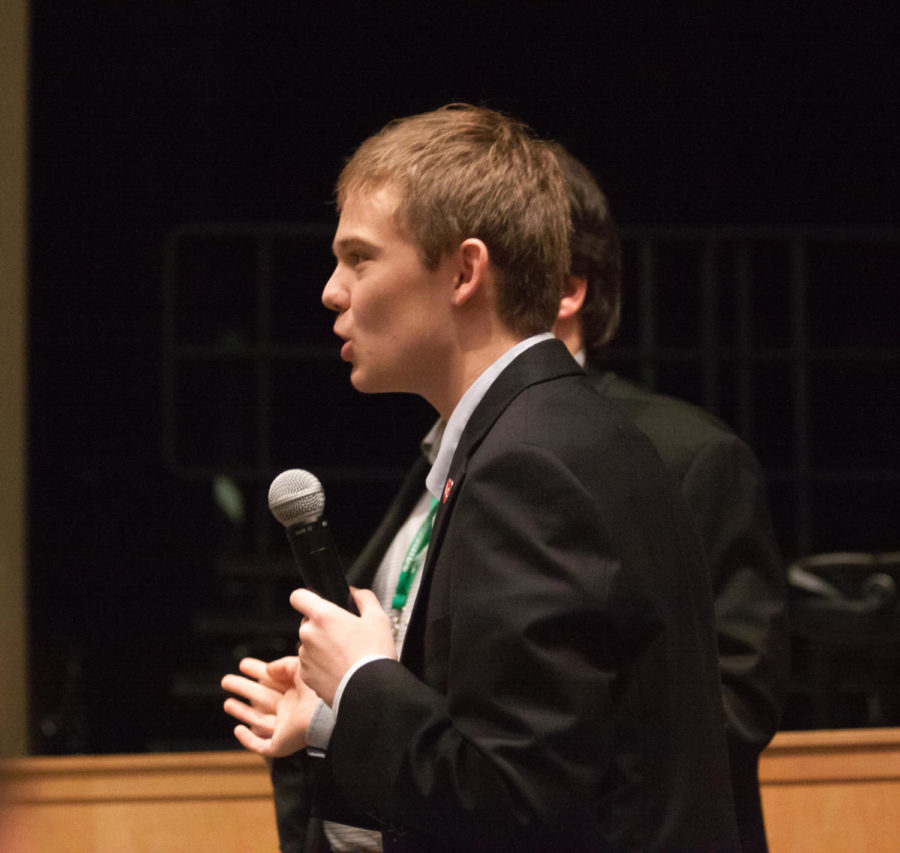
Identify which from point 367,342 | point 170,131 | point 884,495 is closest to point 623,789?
point 367,342

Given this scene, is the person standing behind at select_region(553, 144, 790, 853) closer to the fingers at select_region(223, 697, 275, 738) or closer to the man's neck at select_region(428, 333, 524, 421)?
the man's neck at select_region(428, 333, 524, 421)

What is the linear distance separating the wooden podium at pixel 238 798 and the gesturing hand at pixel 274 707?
1.21m

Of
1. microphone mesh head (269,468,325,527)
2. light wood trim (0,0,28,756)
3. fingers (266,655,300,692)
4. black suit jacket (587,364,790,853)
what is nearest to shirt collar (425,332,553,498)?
microphone mesh head (269,468,325,527)

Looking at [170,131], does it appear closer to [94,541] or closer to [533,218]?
[94,541]

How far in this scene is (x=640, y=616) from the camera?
1.09 m

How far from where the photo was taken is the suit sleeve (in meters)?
1.58

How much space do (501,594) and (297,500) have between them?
0.31 m

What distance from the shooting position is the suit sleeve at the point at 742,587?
5.17 feet

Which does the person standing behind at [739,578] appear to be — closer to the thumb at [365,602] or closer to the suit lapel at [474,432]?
the suit lapel at [474,432]

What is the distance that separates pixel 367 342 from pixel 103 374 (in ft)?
6.96

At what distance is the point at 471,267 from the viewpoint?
4.09 feet

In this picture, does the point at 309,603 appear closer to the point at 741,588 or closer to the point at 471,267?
the point at 471,267

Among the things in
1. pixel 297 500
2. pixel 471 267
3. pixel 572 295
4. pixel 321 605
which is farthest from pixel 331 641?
pixel 572 295

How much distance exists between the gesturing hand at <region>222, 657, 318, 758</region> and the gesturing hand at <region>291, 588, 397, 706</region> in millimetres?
126
